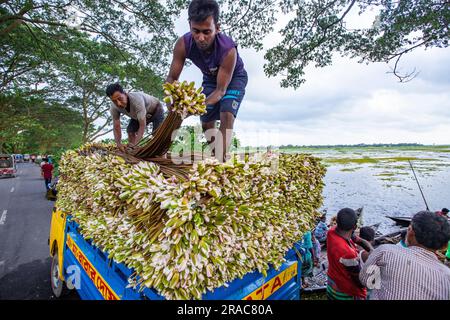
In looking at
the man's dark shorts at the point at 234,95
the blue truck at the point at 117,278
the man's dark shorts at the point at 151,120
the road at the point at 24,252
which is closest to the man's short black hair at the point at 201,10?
the man's dark shorts at the point at 234,95

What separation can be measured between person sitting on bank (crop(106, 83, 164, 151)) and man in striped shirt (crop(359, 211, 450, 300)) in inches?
111

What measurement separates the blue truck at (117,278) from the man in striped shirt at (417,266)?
80 centimetres

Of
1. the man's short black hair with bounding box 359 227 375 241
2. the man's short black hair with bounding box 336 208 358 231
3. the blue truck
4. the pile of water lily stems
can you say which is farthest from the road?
the man's short black hair with bounding box 359 227 375 241

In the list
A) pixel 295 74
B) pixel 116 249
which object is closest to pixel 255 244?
pixel 116 249

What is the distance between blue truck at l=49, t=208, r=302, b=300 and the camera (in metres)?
1.88

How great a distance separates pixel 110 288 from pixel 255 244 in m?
1.28

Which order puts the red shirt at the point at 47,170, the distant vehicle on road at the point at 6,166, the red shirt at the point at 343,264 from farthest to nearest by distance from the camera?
the distant vehicle on road at the point at 6,166, the red shirt at the point at 47,170, the red shirt at the point at 343,264

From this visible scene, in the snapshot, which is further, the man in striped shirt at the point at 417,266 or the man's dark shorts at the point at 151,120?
the man's dark shorts at the point at 151,120

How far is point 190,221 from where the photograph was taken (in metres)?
1.45

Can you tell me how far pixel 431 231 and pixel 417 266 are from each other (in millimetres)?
315

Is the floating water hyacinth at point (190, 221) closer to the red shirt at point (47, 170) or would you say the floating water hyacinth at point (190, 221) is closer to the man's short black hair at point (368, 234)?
the man's short black hair at point (368, 234)

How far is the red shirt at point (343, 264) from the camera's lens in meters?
3.00
